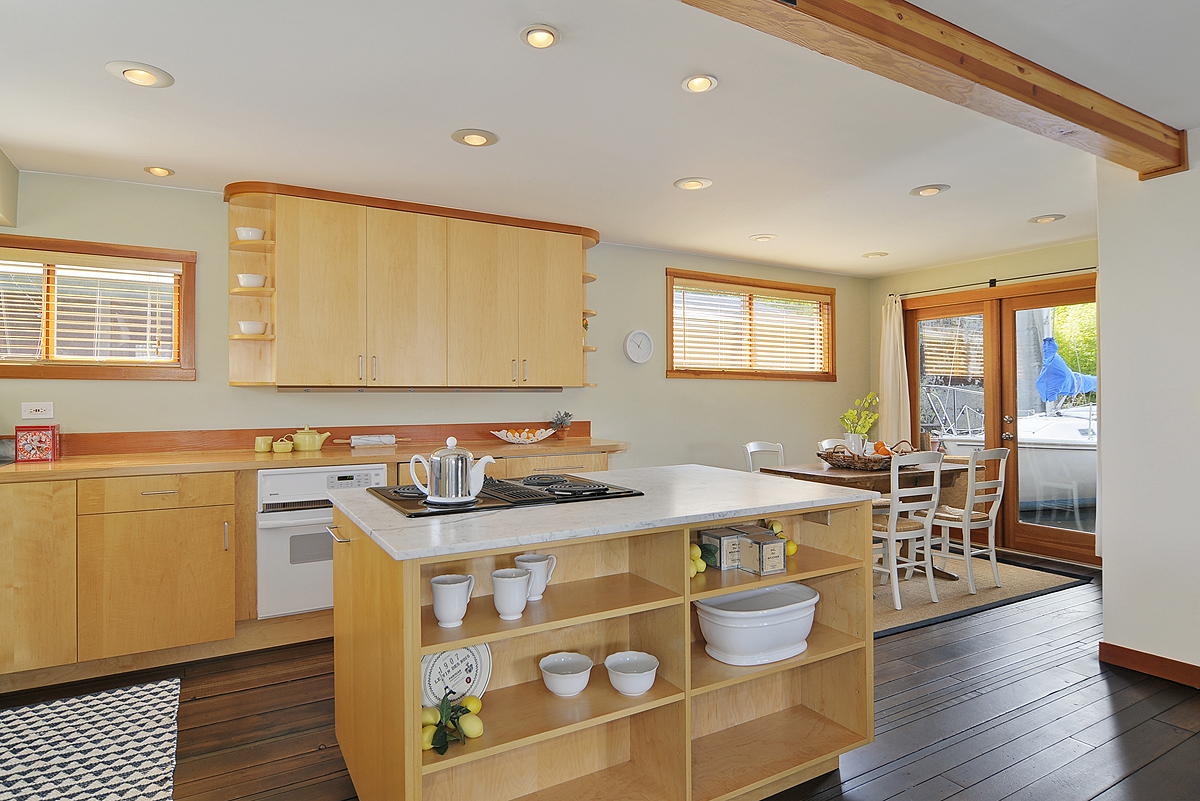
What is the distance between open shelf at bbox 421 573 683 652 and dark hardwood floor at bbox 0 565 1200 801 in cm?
85

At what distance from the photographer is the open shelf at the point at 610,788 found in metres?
2.00

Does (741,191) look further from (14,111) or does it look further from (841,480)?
(14,111)

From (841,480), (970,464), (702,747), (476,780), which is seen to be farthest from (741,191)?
(476,780)

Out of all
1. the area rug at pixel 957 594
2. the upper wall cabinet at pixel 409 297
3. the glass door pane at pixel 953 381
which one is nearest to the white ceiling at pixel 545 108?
the upper wall cabinet at pixel 409 297

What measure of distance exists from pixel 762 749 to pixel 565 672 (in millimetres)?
763

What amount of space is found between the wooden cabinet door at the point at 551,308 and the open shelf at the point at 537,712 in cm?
269

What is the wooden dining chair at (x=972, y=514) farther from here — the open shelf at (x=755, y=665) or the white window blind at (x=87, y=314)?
the white window blind at (x=87, y=314)

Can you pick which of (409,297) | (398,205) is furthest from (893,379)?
(398,205)

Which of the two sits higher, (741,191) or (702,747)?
(741,191)

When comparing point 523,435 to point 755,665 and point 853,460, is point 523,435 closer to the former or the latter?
point 853,460

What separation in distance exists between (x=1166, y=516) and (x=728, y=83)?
8.71ft

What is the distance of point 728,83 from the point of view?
2.57m

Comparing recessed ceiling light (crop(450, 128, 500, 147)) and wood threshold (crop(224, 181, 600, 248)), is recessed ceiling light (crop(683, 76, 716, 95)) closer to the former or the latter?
recessed ceiling light (crop(450, 128, 500, 147))

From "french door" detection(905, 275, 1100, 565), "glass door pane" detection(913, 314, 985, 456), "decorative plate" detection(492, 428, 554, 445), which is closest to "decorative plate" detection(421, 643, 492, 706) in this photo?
"decorative plate" detection(492, 428, 554, 445)
